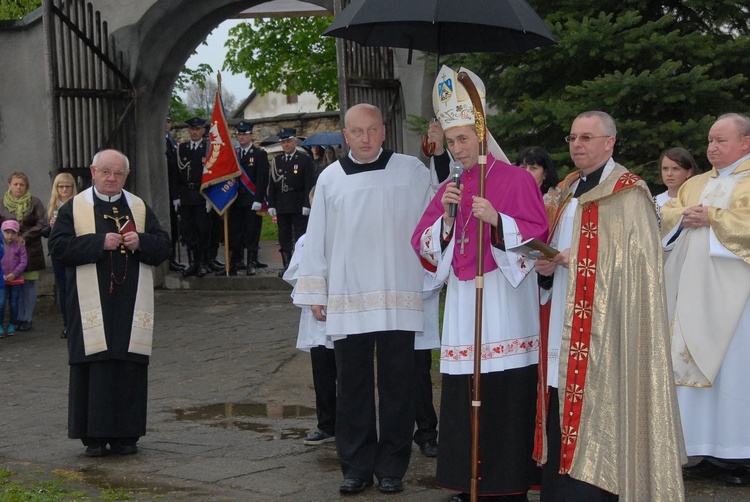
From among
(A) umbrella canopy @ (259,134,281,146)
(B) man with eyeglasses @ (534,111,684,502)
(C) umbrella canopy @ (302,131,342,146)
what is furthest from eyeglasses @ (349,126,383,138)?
(A) umbrella canopy @ (259,134,281,146)

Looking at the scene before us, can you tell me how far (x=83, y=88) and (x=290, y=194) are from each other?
9.51 feet

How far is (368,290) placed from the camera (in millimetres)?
5902

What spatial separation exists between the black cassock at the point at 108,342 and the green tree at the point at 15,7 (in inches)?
740

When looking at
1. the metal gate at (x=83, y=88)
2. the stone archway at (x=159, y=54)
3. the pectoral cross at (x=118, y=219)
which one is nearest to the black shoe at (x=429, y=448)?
the pectoral cross at (x=118, y=219)

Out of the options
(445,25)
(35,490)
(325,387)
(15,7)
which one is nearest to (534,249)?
(445,25)

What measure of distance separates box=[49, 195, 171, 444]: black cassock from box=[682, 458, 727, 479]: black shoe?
10.6 feet

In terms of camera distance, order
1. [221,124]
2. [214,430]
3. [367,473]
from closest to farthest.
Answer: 1. [367,473]
2. [214,430]
3. [221,124]

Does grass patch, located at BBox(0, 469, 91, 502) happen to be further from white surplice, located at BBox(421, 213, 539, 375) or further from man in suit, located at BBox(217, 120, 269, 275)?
man in suit, located at BBox(217, 120, 269, 275)

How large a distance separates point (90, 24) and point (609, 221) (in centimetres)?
949

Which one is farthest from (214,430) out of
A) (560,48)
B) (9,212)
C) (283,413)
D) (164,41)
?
(164,41)

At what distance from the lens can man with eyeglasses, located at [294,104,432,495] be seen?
5.88 m

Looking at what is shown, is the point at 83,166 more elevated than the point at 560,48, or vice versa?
the point at 560,48

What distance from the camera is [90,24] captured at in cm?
1316

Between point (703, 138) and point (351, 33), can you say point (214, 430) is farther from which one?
point (703, 138)
